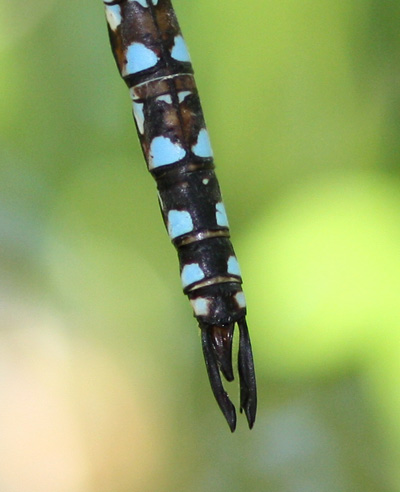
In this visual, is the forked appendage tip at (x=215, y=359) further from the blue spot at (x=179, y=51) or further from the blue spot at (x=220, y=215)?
the blue spot at (x=179, y=51)

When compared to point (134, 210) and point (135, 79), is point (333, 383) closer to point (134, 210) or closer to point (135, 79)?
point (134, 210)

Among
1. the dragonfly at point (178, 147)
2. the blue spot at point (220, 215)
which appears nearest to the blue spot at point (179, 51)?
the dragonfly at point (178, 147)

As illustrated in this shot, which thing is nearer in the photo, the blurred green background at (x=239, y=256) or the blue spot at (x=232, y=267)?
the blue spot at (x=232, y=267)

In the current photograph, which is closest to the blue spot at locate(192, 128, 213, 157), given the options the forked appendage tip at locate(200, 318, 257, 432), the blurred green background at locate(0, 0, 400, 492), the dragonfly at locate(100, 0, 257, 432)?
the dragonfly at locate(100, 0, 257, 432)

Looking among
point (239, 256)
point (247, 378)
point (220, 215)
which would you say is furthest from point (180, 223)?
point (239, 256)

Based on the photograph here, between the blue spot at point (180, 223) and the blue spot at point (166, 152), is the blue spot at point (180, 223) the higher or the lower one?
the lower one

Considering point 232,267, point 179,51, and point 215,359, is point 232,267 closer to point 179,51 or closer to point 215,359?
point 215,359

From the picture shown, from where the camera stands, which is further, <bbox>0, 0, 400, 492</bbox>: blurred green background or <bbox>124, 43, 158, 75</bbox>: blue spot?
<bbox>0, 0, 400, 492</bbox>: blurred green background

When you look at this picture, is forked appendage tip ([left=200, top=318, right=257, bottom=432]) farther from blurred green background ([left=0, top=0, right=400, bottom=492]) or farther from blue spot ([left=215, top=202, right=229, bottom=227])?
blurred green background ([left=0, top=0, right=400, bottom=492])
